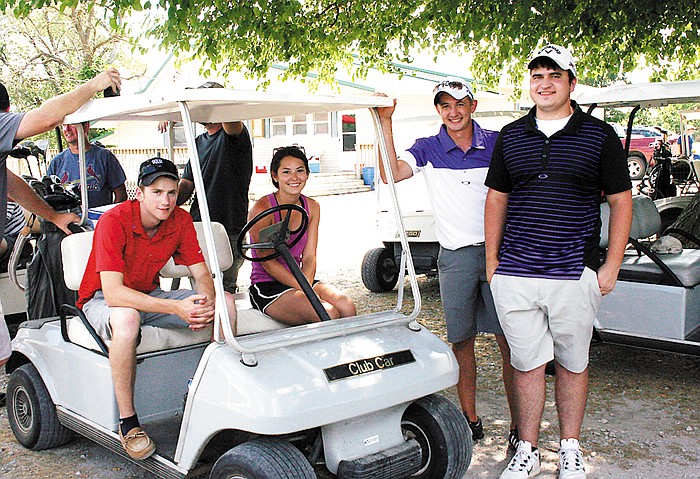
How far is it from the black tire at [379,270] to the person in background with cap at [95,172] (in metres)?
2.80

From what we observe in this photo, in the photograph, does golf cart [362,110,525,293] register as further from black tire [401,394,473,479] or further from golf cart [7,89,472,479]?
black tire [401,394,473,479]

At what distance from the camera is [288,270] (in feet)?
12.9

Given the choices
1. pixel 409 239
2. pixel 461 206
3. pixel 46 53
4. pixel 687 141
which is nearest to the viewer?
pixel 461 206

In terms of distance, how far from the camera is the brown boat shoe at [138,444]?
10.9 ft

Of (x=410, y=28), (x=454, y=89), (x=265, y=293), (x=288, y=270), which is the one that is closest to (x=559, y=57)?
(x=454, y=89)

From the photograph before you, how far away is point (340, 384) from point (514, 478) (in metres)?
1.02

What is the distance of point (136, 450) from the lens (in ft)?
10.9

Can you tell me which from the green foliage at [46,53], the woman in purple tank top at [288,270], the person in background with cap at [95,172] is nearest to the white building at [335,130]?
the green foliage at [46,53]

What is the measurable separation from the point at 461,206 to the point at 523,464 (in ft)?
3.95

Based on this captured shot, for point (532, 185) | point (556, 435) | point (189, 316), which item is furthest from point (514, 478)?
point (189, 316)

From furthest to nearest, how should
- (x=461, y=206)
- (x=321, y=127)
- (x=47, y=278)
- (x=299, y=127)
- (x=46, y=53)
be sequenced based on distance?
(x=46, y=53) → (x=299, y=127) → (x=321, y=127) → (x=47, y=278) → (x=461, y=206)

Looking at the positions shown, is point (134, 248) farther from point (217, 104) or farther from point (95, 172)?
point (95, 172)

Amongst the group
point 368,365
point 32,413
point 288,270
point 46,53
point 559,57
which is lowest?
point 32,413

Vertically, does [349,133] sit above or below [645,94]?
below
